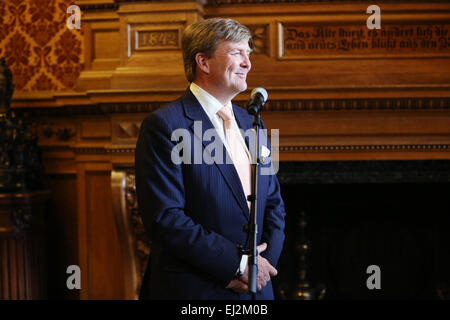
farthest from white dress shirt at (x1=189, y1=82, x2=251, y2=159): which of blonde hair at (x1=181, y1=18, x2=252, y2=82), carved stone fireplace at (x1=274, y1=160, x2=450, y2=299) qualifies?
carved stone fireplace at (x1=274, y1=160, x2=450, y2=299)

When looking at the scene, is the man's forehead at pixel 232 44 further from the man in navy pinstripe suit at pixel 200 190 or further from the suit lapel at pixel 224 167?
the suit lapel at pixel 224 167

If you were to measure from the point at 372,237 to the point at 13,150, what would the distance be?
211cm

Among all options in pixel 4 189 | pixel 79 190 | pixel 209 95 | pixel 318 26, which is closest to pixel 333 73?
pixel 318 26

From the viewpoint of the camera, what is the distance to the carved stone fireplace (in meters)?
3.37

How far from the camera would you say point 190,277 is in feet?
5.81

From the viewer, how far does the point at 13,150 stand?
319 cm

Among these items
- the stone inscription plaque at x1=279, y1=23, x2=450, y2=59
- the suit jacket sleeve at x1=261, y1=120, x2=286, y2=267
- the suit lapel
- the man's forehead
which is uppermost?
the stone inscription plaque at x1=279, y1=23, x2=450, y2=59

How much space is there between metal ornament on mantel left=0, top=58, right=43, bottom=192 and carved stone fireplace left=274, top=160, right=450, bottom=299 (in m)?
1.44

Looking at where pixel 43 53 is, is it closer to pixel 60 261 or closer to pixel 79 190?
pixel 79 190

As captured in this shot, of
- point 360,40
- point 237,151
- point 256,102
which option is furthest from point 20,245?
point 360,40

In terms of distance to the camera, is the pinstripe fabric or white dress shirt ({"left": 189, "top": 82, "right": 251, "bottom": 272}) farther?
white dress shirt ({"left": 189, "top": 82, "right": 251, "bottom": 272})

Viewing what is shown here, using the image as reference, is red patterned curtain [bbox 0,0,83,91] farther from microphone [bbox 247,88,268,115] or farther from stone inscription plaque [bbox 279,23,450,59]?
microphone [bbox 247,88,268,115]

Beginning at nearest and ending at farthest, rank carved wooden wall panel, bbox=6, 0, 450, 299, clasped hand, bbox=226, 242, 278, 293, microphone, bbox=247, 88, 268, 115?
1. microphone, bbox=247, 88, 268, 115
2. clasped hand, bbox=226, 242, 278, 293
3. carved wooden wall panel, bbox=6, 0, 450, 299
